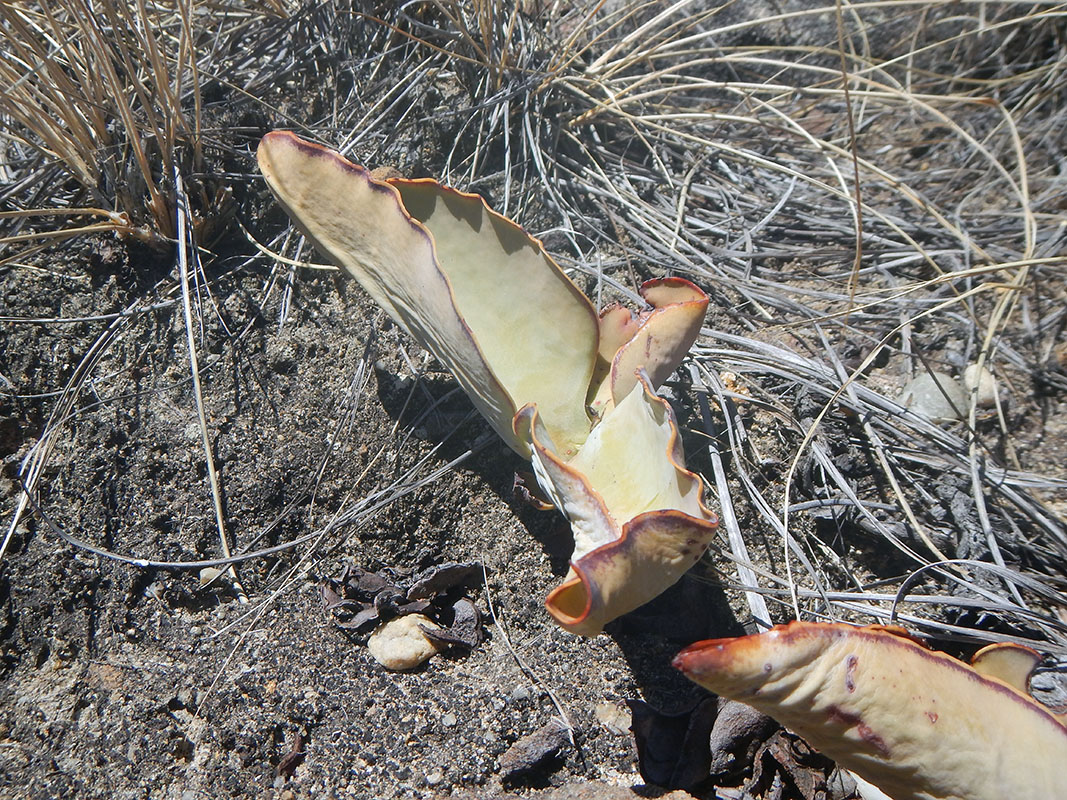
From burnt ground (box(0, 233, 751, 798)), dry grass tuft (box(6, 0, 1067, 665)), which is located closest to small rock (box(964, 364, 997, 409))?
dry grass tuft (box(6, 0, 1067, 665))

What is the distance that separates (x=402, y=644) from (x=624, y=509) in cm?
39

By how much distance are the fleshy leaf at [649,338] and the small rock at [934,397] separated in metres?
0.53

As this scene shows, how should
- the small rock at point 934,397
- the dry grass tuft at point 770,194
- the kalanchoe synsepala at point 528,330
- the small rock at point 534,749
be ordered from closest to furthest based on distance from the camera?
the kalanchoe synsepala at point 528,330, the small rock at point 534,749, the dry grass tuft at point 770,194, the small rock at point 934,397

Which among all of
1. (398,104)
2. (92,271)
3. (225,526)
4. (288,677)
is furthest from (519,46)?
(288,677)

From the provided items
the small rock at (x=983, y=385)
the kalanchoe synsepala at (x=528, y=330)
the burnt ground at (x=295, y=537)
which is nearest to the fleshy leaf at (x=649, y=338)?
the kalanchoe synsepala at (x=528, y=330)

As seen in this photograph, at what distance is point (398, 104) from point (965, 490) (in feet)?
Answer: 3.82

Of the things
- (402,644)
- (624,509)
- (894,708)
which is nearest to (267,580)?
(402,644)

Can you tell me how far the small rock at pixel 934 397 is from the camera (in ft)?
3.96

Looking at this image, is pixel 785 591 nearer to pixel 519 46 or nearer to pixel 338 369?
pixel 338 369

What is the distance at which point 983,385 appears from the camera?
1.25 metres

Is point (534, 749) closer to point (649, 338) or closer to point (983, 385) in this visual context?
point (649, 338)

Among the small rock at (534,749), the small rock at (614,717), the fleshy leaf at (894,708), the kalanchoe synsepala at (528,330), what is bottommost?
the small rock at (534,749)

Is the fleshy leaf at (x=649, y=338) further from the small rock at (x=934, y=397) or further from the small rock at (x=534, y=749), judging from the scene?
the small rock at (x=934, y=397)

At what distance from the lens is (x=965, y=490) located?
1.11 metres
